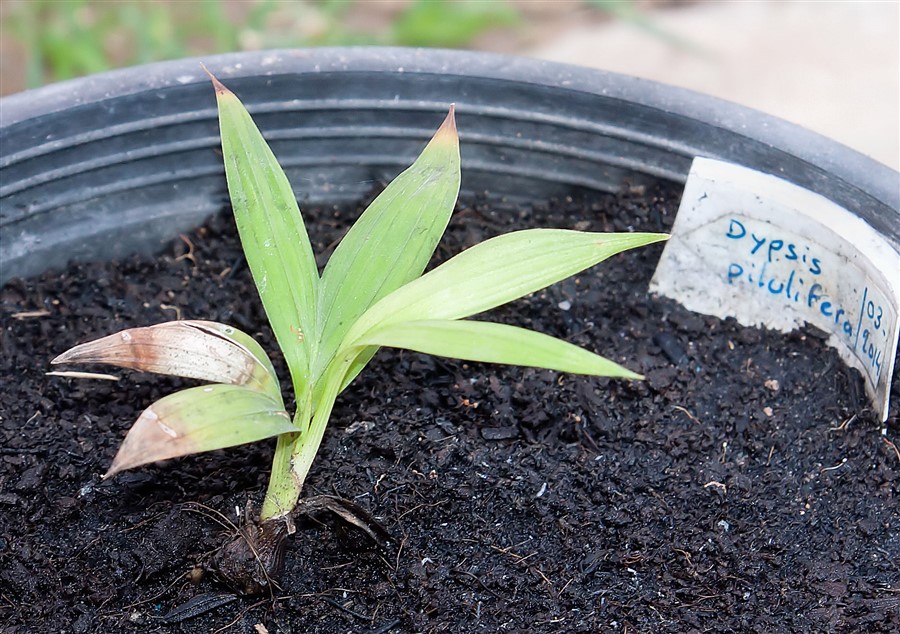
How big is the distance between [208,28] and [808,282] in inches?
53.7

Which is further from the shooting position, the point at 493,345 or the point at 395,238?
the point at 395,238

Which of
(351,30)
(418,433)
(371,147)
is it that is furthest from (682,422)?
(351,30)

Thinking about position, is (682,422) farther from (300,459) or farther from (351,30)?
(351,30)

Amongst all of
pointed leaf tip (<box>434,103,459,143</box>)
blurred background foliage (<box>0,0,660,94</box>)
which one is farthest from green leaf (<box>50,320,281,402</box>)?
blurred background foliage (<box>0,0,660,94</box>)

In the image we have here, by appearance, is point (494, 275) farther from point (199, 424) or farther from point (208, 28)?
point (208, 28)

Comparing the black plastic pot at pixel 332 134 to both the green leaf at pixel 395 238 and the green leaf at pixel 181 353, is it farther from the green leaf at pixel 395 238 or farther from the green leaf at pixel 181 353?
the green leaf at pixel 181 353

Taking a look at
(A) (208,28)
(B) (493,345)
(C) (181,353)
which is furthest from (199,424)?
(A) (208,28)

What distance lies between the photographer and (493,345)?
0.65 meters

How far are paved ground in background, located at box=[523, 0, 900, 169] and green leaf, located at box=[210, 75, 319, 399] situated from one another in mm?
1399

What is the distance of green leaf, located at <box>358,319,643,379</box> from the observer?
636 millimetres

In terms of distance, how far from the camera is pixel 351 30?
2.21m

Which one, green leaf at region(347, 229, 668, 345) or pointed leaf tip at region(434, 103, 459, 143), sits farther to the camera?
pointed leaf tip at region(434, 103, 459, 143)

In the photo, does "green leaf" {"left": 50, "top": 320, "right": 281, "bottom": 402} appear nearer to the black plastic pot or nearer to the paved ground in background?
the black plastic pot

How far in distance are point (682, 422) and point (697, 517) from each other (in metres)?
0.12
